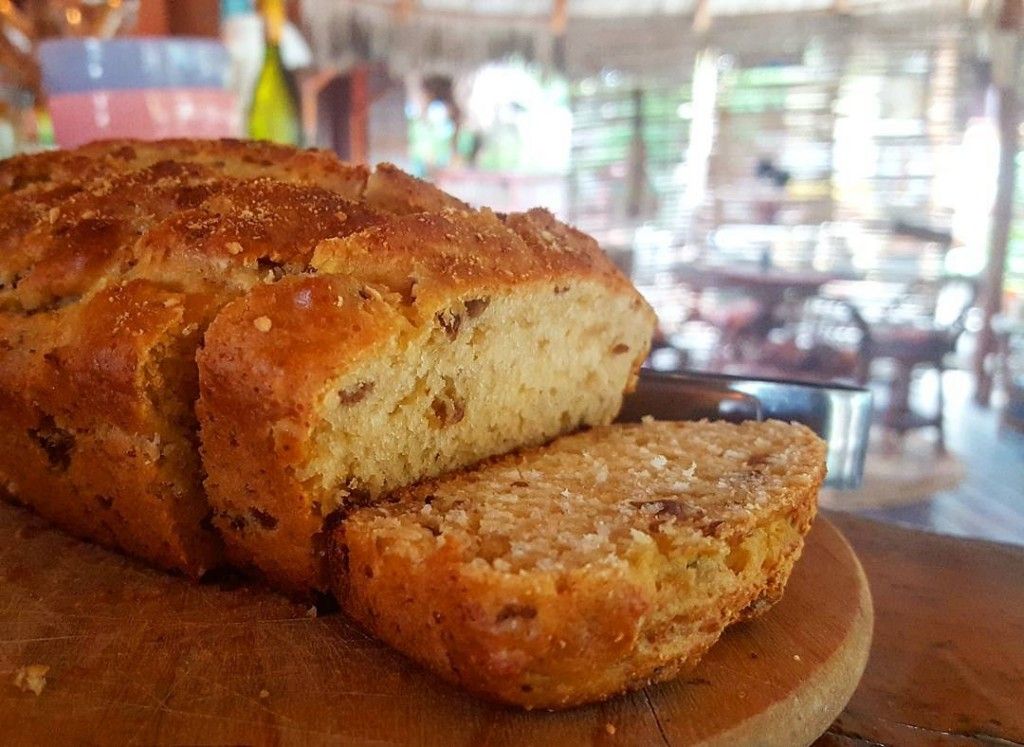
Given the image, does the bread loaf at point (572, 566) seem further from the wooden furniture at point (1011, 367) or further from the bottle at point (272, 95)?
the wooden furniture at point (1011, 367)

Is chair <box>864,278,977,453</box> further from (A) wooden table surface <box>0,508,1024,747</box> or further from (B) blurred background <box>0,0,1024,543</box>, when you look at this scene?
(A) wooden table surface <box>0,508,1024,747</box>

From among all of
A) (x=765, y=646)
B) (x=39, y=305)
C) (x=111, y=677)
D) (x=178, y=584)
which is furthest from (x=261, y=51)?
(x=765, y=646)

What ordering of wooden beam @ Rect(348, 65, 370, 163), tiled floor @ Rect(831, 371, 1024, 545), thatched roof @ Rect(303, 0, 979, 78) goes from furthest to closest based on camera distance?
1. thatched roof @ Rect(303, 0, 979, 78)
2. wooden beam @ Rect(348, 65, 370, 163)
3. tiled floor @ Rect(831, 371, 1024, 545)

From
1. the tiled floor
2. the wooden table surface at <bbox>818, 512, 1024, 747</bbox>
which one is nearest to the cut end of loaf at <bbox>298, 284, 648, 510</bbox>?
Answer: the wooden table surface at <bbox>818, 512, 1024, 747</bbox>

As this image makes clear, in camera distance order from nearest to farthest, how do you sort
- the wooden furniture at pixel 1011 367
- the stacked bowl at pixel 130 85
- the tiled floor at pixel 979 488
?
the stacked bowl at pixel 130 85, the tiled floor at pixel 979 488, the wooden furniture at pixel 1011 367

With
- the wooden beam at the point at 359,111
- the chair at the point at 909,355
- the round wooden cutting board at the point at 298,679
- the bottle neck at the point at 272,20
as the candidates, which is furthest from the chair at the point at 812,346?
the round wooden cutting board at the point at 298,679

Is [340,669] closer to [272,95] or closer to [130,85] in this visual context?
[130,85]
